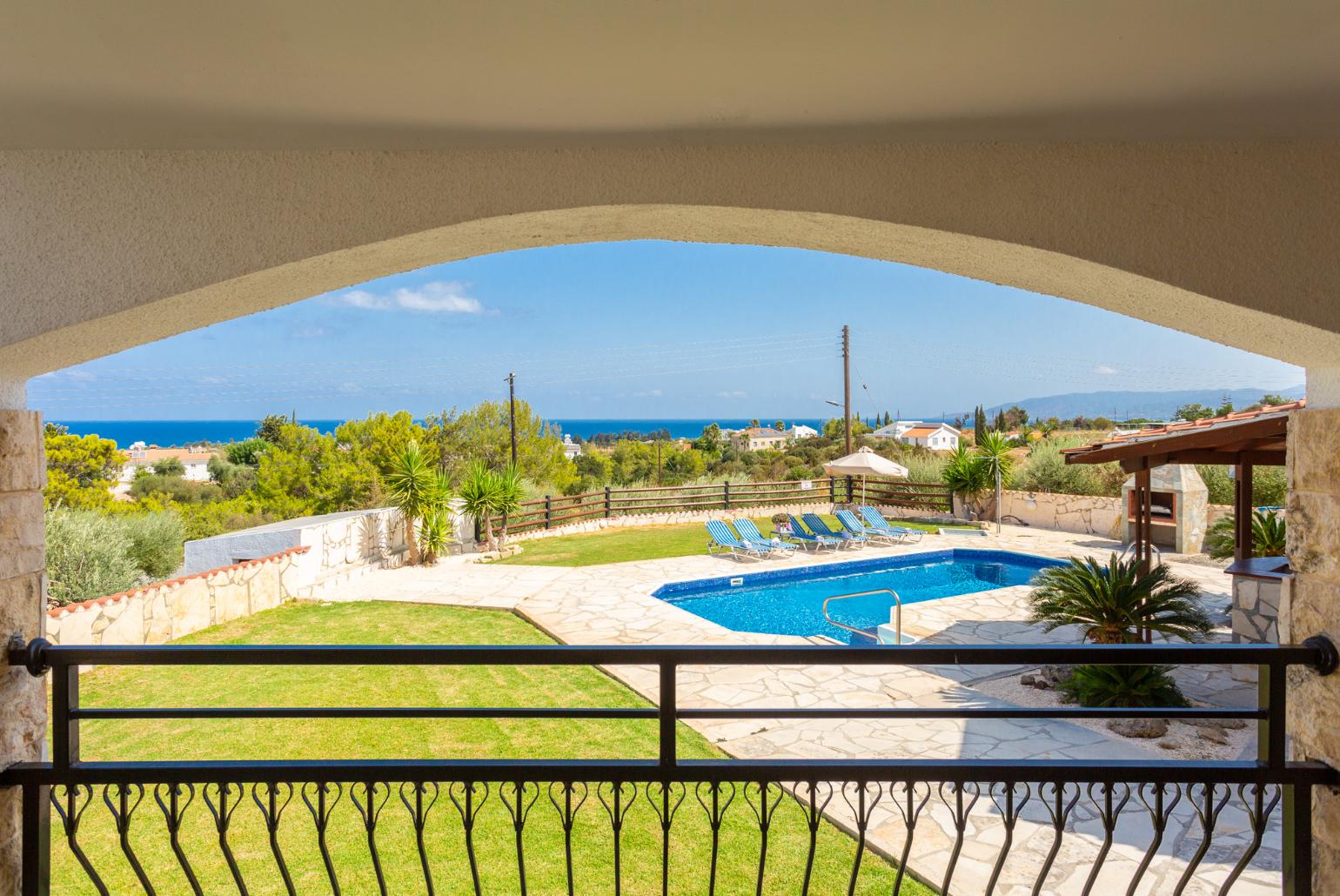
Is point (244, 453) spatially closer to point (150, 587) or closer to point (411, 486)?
point (411, 486)

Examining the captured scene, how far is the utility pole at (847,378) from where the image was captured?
1691 cm

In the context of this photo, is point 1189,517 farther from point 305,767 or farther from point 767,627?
point 305,767

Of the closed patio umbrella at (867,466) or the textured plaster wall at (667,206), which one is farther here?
the closed patio umbrella at (867,466)

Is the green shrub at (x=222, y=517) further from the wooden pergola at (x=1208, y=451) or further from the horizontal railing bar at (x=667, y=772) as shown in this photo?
the wooden pergola at (x=1208, y=451)

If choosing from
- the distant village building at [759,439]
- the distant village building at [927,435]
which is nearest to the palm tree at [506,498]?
the distant village building at [927,435]

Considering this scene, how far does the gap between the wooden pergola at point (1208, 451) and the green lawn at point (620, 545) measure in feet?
19.2

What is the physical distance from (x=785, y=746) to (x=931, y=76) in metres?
3.75

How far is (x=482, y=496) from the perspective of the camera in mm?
10688

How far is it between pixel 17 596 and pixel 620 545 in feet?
31.8

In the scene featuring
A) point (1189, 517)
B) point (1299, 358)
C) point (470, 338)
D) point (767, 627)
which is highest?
point (470, 338)

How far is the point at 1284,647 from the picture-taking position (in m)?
1.64

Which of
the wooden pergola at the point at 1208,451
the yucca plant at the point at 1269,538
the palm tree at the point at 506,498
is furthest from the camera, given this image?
the palm tree at the point at 506,498

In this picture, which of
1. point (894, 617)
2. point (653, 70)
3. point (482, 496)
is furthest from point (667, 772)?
point (482, 496)

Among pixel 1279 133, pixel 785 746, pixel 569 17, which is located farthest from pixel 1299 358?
pixel 785 746
